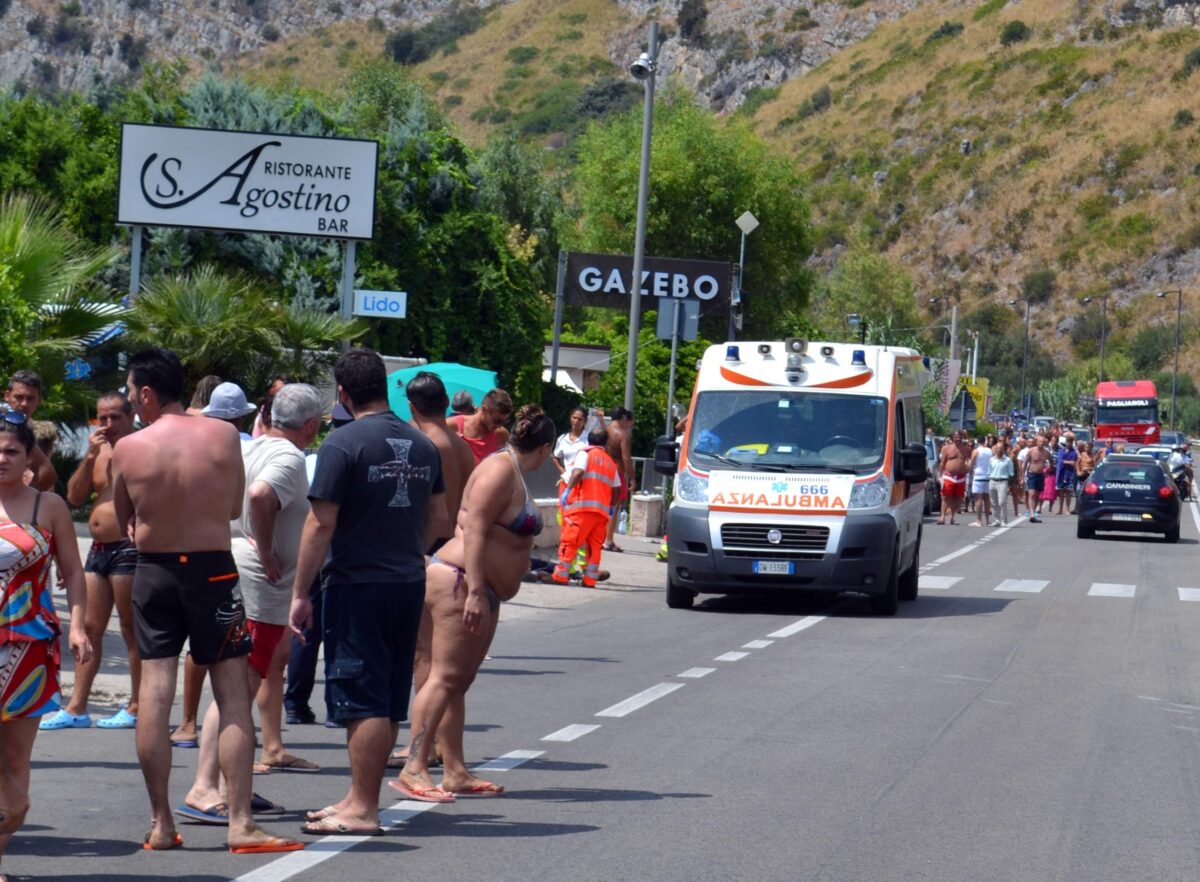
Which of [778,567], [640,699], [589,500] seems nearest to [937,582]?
[589,500]

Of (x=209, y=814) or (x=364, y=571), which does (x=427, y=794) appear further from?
(x=364, y=571)

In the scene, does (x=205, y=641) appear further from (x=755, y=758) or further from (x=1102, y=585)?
(x=1102, y=585)

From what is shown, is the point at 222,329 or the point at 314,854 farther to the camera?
the point at 222,329

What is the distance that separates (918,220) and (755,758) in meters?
111

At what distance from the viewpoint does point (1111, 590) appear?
2206 centimetres

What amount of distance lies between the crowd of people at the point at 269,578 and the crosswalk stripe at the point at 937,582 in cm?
1400

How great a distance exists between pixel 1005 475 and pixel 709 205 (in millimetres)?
27720

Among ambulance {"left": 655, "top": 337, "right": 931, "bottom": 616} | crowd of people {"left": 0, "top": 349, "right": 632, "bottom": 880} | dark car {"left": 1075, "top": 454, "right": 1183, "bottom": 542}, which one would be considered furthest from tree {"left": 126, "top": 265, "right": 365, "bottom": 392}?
dark car {"left": 1075, "top": 454, "right": 1183, "bottom": 542}

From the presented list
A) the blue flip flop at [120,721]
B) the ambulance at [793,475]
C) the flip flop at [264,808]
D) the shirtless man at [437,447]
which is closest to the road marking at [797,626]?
the ambulance at [793,475]

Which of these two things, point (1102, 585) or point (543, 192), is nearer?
point (1102, 585)

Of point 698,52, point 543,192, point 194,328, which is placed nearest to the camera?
point 194,328

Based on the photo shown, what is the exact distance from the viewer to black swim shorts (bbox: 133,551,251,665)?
677 centimetres

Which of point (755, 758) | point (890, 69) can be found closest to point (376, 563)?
point (755, 758)

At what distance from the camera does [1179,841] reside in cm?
760
